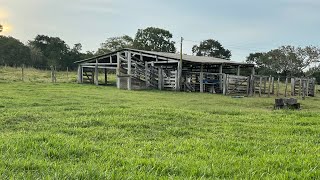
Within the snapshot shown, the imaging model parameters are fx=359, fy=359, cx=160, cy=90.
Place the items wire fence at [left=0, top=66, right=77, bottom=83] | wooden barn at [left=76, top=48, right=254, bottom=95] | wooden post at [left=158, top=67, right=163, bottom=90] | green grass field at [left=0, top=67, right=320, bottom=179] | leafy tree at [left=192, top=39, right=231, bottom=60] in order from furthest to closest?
1. leafy tree at [left=192, top=39, right=231, bottom=60]
2. wire fence at [left=0, top=66, right=77, bottom=83]
3. wooden post at [left=158, top=67, right=163, bottom=90]
4. wooden barn at [left=76, top=48, right=254, bottom=95]
5. green grass field at [left=0, top=67, right=320, bottom=179]

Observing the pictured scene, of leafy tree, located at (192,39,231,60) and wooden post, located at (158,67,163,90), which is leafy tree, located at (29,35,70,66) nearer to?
leafy tree, located at (192,39,231,60)

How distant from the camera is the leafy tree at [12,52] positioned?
69.4 m

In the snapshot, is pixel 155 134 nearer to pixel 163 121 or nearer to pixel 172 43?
pixel 163 121

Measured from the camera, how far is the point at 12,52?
6988cm

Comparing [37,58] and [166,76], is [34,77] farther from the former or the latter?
[37,58]

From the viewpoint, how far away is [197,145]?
6.47 meters

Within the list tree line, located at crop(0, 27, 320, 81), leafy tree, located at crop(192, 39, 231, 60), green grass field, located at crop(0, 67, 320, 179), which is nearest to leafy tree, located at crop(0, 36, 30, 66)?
tree line, located at crop(0, 27, 320, 81)

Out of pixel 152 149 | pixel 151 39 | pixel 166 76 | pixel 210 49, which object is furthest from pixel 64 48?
pixel 152 149

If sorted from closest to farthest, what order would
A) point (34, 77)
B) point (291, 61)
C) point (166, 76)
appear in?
point (166, 76) < point (34, 77) < point (291, 61)

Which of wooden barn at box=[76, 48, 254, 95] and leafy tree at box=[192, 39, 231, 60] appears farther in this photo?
leafy tree at box=[192, 39, 231, 60]

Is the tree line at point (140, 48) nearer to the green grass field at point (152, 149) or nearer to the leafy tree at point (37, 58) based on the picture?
the leafy tree at point (37, 58)

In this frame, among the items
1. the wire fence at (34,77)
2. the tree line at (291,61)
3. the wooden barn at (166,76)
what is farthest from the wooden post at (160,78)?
the tree line at (291,61)

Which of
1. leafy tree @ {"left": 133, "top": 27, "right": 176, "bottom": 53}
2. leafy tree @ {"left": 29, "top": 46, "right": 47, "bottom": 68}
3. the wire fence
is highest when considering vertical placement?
leafy tree @ {"left": 133, "top": 27, "right": 176, "bottom": 53}

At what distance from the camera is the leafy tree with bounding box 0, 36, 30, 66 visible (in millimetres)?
69412
